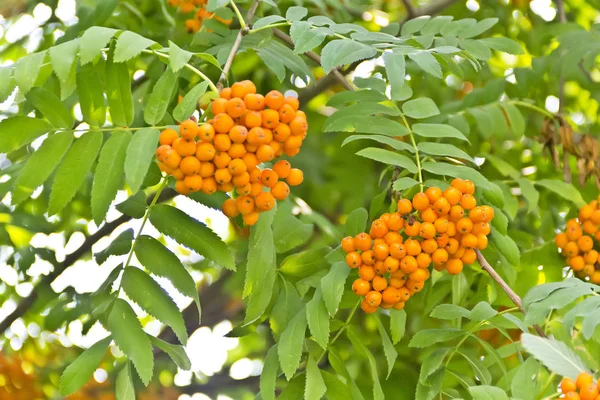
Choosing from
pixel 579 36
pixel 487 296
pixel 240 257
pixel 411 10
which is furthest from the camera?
pixel 411 10

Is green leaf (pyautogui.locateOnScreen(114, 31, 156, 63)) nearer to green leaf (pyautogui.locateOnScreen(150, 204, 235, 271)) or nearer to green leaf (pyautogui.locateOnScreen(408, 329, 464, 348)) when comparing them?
green leaf (pyautogui.locateOnScreen(150, 204, 235, 271))

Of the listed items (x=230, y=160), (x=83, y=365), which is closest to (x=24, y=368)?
(x=83, y=365)

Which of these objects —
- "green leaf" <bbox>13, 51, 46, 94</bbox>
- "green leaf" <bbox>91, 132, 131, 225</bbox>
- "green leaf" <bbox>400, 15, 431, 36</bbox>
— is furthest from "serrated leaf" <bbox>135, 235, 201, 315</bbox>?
"green leaf" <bbox>400, 15, 431, 36</bbox>

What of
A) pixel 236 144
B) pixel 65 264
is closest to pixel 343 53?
pixel 236 144

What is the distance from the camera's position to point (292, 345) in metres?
1.38

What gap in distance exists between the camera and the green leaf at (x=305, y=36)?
1452mm

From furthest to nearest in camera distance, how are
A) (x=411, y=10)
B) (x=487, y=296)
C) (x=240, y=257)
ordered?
(x=411, y=10)
(x=240, y=257)
(x=487, y=296)

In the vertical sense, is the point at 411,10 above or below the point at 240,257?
above

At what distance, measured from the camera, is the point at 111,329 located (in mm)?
1372

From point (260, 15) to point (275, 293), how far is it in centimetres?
76

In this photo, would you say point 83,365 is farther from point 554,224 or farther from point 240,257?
point 554,224

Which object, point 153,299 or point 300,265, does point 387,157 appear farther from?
point 153,299

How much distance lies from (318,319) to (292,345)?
7cm

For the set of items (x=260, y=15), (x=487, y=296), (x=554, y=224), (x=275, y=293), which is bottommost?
(x=554, y=224)
